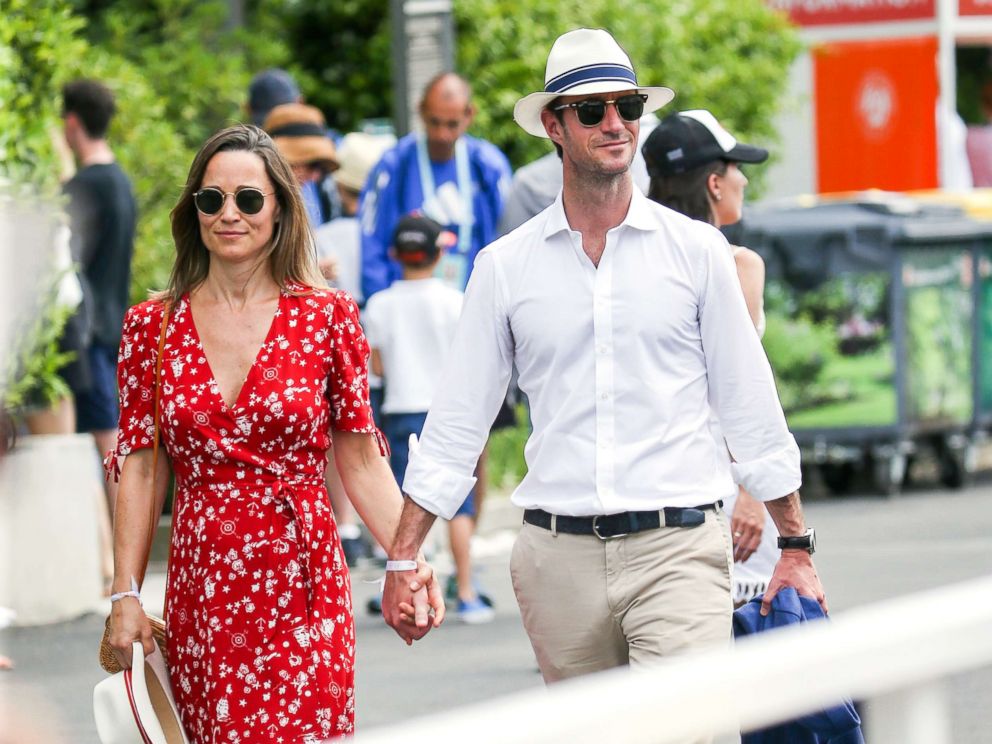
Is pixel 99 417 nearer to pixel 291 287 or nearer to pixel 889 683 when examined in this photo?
pixel 291 287

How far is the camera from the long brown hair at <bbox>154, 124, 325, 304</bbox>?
174 inches

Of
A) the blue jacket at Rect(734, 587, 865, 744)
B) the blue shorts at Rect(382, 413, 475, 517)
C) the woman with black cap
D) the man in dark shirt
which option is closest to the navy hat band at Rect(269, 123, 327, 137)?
the man in dark shirt

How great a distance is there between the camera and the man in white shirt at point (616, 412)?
4.25 metres

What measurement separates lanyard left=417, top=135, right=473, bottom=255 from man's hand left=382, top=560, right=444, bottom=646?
15.9ft

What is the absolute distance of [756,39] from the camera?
15797mm

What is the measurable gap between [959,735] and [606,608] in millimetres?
1915

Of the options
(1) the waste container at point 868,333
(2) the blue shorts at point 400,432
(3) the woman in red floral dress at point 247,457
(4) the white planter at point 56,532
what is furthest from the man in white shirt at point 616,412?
(1) the waste container at point 868,333

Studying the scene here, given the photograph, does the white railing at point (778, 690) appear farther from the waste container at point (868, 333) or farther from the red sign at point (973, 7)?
the red sign at point (973, 7)

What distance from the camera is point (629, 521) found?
4.25 m

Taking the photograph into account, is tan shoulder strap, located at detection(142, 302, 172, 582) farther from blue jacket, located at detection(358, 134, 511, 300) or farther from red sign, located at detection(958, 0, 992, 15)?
red sign, located at detection(958, 0, 992, 15)

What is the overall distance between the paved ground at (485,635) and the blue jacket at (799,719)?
1.40 meters

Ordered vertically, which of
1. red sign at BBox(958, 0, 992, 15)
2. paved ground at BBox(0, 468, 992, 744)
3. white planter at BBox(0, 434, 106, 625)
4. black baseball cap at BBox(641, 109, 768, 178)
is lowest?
paved ground at BBox(0, 468, 992, 744)

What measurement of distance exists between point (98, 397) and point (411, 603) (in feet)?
16.5

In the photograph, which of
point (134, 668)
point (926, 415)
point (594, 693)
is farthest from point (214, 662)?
point (926, 415)
